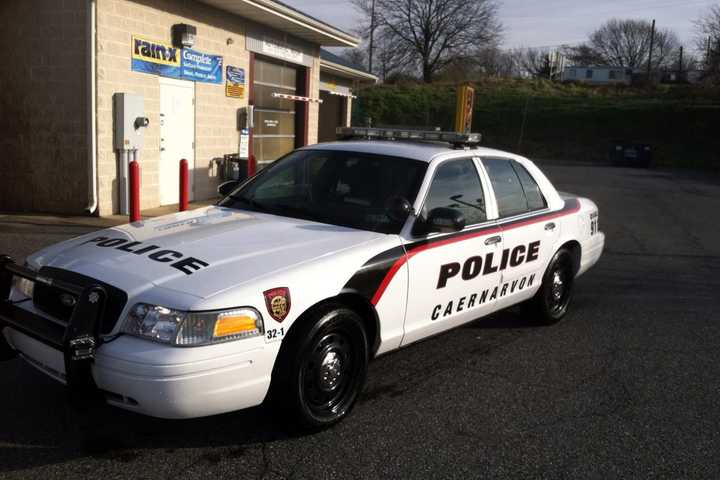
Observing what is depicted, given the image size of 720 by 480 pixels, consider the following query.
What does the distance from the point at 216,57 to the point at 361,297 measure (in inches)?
403

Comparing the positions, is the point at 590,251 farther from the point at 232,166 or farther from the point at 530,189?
the point at 232,166

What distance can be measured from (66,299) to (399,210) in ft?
6.70

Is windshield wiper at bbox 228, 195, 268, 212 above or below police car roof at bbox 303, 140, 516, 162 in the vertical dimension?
below

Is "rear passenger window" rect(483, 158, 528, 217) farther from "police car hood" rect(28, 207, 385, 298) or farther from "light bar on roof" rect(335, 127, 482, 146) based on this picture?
"police car hood" rect(28, 207, 385, 298)

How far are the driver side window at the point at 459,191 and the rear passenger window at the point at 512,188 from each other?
9.2 inches

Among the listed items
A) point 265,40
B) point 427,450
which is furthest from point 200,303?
point 265,40

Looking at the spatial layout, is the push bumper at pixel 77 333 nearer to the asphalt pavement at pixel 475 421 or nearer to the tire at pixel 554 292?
the asphalt pavement at pixel 475 421

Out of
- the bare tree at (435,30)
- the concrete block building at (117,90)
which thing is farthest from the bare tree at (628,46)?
the concrete block building at (117,90)

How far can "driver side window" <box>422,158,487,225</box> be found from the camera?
4.83 meters

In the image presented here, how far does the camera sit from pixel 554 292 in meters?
6.22

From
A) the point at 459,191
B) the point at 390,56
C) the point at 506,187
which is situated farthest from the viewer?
the point at 390,56

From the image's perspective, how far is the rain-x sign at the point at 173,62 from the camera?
1114 centimetres

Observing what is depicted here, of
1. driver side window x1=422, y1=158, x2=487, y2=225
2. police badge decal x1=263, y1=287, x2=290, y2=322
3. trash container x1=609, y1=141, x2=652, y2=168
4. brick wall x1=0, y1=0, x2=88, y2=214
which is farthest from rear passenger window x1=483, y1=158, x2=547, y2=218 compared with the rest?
trash container x1=609, y1=141, x2=652, y2=168

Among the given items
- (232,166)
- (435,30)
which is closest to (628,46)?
(435,30)
